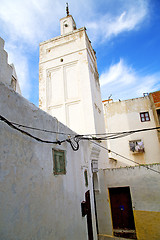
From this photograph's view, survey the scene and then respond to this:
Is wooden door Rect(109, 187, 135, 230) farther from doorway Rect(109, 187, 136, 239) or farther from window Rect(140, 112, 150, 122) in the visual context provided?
window Rect(140, 112, 150, 122)

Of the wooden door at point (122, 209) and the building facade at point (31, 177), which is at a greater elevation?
the building facade at point (31, 177)

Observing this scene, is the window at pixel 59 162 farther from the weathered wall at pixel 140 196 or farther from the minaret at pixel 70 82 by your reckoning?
the weathered wall at pixel 140 196

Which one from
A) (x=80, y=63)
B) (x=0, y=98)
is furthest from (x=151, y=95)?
(x=0, y=98)

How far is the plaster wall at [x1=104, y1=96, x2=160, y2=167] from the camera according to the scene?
13062 millimetres

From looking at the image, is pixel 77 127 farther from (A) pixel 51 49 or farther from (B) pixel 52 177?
(A) pixel 51 49

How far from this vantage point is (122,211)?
26.7 feet

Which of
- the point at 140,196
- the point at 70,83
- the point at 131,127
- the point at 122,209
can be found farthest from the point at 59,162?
the point at 131,127

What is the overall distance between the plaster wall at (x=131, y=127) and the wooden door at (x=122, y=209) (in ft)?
17.7

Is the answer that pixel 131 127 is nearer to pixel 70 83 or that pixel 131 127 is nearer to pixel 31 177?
pixel 70 83

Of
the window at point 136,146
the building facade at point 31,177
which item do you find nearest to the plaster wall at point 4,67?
the building facade at point 31,177

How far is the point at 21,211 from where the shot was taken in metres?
2.04

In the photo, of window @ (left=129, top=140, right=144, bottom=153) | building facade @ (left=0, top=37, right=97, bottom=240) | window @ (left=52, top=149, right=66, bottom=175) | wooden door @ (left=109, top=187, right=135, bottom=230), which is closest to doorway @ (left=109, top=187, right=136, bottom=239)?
wooden door @ (left=109, top=187, right=135, bottom=230)

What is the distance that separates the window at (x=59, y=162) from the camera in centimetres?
321

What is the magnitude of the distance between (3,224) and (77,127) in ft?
21.2
